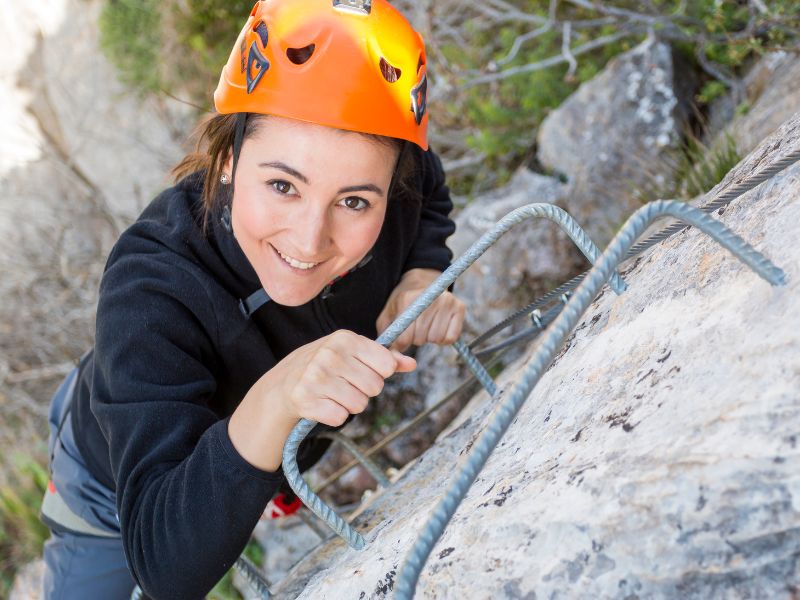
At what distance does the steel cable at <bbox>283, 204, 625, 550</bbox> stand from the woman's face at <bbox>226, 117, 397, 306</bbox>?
1.50ft

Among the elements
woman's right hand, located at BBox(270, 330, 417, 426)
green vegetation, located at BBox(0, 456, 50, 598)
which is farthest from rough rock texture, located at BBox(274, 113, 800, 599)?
green vegetation, located at BBox(0, 456, 50, 598)

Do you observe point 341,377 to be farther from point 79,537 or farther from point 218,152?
point 79,537

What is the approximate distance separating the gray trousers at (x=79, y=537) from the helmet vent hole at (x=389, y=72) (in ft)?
5.40

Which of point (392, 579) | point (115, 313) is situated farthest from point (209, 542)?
point (115, 313)

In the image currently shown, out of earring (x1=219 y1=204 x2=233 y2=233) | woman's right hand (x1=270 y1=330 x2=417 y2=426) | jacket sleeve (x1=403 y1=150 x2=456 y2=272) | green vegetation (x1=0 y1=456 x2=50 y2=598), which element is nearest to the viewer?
woman's right hand (x1=270 y1=330 x2=417 y2=426)

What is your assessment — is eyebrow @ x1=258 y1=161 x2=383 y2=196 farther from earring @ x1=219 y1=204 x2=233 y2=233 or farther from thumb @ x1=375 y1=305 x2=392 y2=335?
thumb @ x1=375 y1=305 x2=392 y2=335

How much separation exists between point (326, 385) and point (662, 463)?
646 mm

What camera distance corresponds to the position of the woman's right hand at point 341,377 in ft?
4.41

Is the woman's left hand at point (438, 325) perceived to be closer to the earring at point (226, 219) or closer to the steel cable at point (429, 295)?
the earring at point (226, 219)

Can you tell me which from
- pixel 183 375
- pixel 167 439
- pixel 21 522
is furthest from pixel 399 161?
pixel 21 522

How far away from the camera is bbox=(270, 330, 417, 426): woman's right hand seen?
134cm

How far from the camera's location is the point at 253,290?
1971 mm

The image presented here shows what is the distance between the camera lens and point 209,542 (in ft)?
4.89

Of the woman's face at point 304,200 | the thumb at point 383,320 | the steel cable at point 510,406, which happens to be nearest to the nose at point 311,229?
the woman's face at point 304,200
